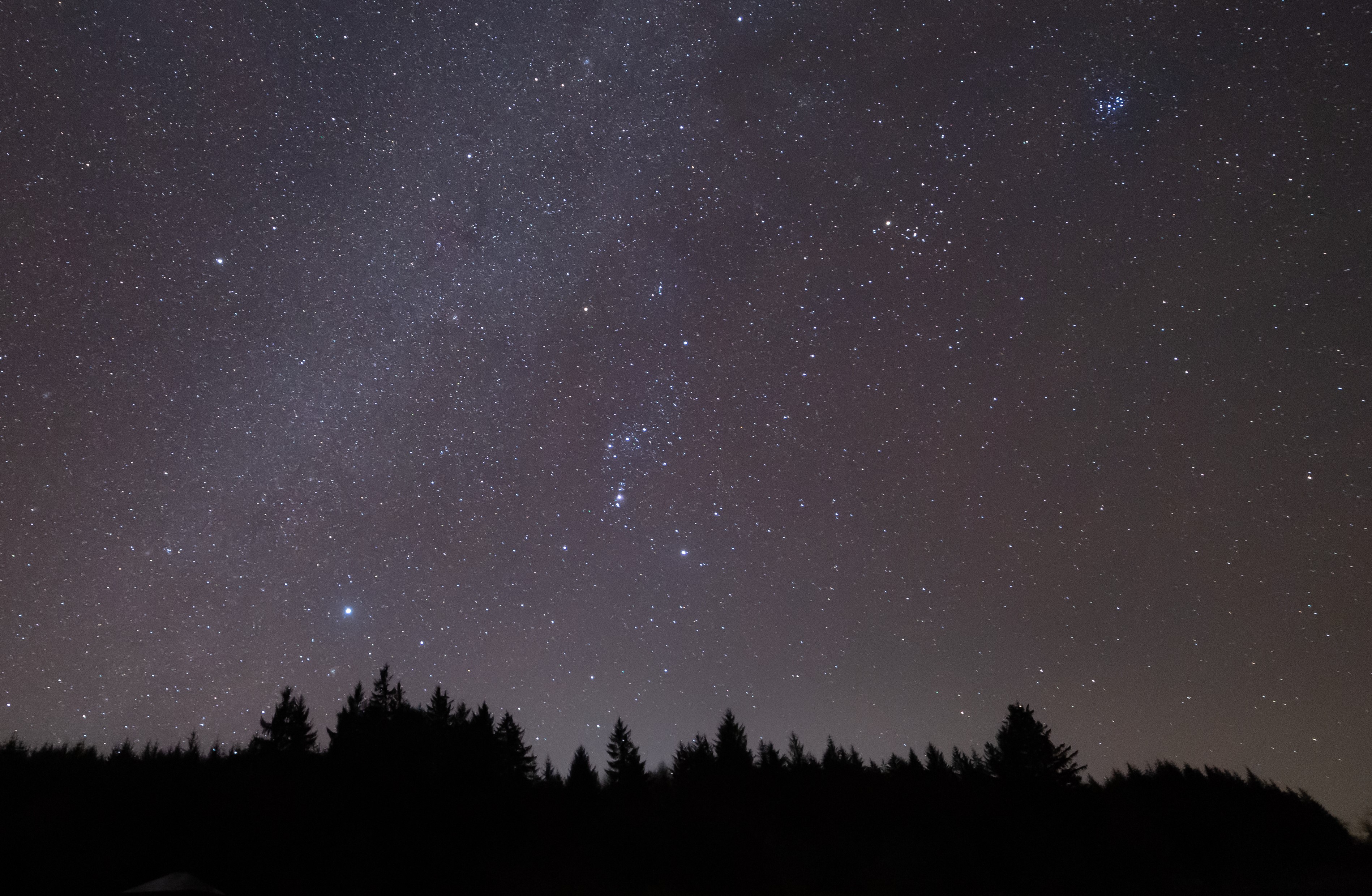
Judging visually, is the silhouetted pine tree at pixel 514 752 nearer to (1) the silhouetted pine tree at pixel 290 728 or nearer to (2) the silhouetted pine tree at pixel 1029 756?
(1) the silhouetted pine tree at pixel 290 728

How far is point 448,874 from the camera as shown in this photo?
86.5ft

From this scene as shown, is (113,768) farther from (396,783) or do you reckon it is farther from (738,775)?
(738,775)

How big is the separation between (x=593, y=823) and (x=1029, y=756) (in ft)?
76.5

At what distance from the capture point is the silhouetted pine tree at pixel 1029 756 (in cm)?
3791

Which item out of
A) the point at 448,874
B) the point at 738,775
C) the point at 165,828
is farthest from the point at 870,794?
the point at 165,828

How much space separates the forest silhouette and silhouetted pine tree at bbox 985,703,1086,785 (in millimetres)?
104

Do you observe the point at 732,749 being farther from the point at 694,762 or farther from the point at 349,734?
the point at 349,734

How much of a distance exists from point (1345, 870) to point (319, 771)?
161 ft

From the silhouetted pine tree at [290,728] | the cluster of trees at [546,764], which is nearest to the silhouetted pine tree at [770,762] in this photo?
the cluster of trees at [546,764]

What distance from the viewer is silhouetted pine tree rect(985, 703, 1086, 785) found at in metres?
37.9

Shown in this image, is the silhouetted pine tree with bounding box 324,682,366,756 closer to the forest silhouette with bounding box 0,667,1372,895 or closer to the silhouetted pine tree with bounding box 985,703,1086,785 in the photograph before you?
the forest silhouette with bounding box 0,667,1372,895

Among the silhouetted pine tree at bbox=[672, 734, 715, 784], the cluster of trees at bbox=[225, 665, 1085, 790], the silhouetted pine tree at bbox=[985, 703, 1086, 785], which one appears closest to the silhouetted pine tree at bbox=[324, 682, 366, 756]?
the cluster of trees at bbox=[225, 665, 1085, 790]

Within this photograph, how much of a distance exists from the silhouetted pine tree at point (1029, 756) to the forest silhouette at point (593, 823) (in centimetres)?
10

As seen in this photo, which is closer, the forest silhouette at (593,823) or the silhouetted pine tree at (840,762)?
the forest silhouette at (593,823)
